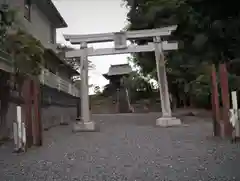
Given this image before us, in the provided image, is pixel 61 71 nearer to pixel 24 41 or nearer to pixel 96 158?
pixel 24 41

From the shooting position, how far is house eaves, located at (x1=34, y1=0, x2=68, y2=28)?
57.7 ft

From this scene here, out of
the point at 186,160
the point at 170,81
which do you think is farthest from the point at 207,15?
the point at 170,81

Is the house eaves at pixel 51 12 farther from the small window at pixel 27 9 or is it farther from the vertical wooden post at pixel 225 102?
the vertical wooden post at pixel 225 102

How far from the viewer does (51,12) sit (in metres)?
19.3

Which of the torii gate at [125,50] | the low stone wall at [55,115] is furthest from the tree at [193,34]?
the low stone wall at [55,115]

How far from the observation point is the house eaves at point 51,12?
57.7 ft

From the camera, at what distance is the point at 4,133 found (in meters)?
11.7

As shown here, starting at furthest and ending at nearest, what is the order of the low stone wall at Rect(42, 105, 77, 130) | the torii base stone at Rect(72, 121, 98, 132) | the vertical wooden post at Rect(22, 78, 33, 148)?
1. the low stone wall at Rect(42, 105, 77, 130)
2. the torii base stone at Rect(72, 121, 98, 132)
3. the vertical wooden post at Rect(22, 78, 33, 148)

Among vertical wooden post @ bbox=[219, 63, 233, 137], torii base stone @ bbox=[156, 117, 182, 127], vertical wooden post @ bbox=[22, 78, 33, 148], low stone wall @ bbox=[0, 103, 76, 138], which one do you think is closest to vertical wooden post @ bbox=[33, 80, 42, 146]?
vertical wooden post @ bbox=[22, 78, 33, 148]

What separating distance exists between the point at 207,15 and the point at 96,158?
4399mm

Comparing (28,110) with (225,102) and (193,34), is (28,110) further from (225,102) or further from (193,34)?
(225,102)

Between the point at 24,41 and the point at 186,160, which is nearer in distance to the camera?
the point at 186,160

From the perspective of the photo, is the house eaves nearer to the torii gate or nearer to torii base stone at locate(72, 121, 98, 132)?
the torii gate

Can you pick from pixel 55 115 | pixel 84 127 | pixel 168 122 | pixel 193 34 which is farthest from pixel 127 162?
pixel 55 115
